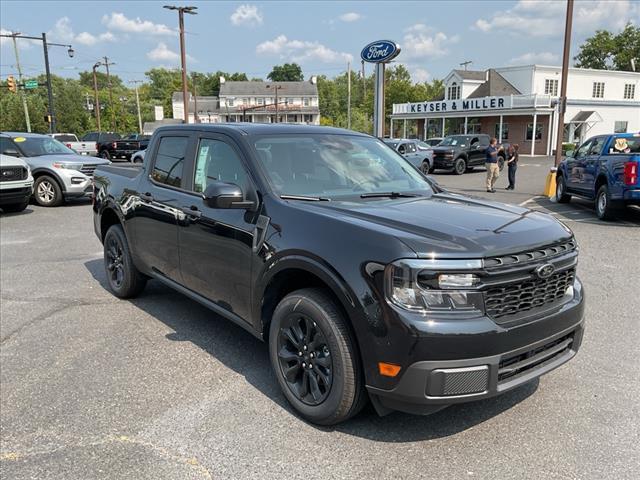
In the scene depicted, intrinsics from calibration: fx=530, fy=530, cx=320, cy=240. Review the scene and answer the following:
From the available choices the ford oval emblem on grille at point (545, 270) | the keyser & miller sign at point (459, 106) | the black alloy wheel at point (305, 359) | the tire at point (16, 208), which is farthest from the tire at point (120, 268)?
the keyser & miller sign at point (459, 106)

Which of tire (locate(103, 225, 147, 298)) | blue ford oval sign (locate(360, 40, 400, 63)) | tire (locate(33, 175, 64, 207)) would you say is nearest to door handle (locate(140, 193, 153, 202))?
tire (locate(103, 225, 147, 298))

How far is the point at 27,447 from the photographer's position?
10.3 feet

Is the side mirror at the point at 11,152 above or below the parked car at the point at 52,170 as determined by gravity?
above

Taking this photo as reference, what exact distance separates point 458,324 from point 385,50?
72.5ft

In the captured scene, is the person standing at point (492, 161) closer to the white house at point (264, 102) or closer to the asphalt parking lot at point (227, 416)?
the asphalt parking lot at point (227, 416)

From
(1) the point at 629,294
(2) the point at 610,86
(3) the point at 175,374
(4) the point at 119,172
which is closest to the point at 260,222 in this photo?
(3) the point at 175,374

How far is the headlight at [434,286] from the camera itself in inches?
107

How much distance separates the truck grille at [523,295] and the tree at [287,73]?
147 m

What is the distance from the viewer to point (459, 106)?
1709 inches

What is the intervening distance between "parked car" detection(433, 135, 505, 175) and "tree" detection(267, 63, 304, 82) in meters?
124

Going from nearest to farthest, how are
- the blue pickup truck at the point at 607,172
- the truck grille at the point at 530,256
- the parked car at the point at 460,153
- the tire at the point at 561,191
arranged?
1. the truck grille at the point at 530,256
2. the blue pickup truck at the point at 607,172
3. the tire at the point at 561,191
4. the parked car at the point at 460,153

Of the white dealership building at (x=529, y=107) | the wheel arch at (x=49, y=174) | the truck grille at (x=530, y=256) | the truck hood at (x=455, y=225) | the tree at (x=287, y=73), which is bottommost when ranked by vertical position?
the wheel arch at (x=49, y=174)

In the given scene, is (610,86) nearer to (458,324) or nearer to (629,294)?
(629,294)

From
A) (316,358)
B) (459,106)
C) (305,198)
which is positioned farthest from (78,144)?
(459,106)
